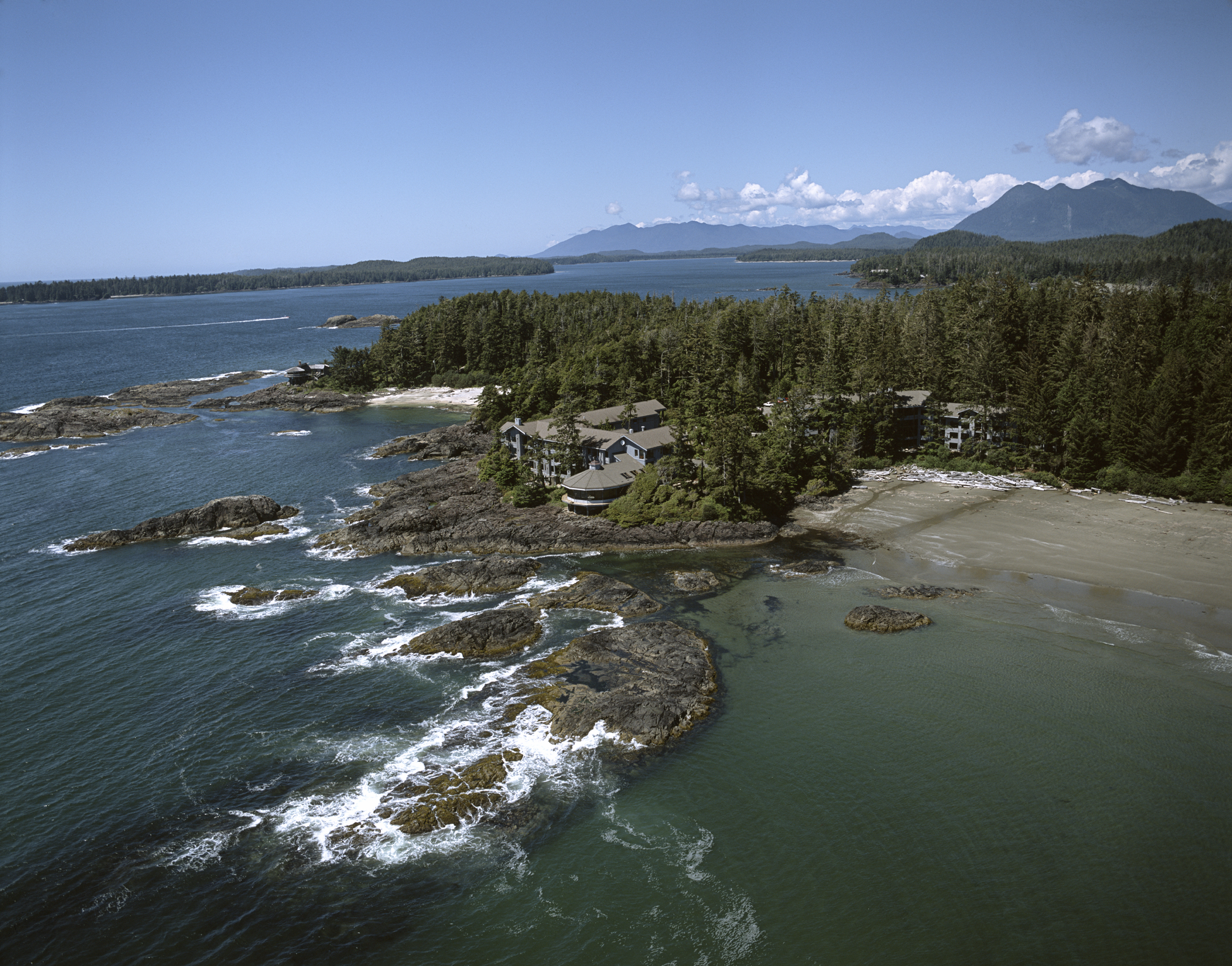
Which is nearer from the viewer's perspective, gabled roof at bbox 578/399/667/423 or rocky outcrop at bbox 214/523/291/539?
rocky outcrop at bbox 214/523/291/539

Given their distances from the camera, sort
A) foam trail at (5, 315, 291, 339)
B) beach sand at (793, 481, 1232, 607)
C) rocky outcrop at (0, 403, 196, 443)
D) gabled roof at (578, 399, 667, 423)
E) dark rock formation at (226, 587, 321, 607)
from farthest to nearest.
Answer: foam trail at (5, 315, 291, 339) < rocky outcrop at (0, 403, 196, 443) < gabled roof at (578, 399, 667, 423) < beach sand at (793, 481, 1232, 607) < dark rock formation at (226, 587, 321, 607)

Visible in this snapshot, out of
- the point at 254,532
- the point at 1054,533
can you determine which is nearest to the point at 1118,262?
the point at 1054,533

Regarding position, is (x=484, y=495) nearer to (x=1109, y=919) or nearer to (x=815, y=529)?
(x=815, y=529)

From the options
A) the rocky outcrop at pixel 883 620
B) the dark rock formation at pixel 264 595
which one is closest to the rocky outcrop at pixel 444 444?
the dark rock formation at pixel 264 595

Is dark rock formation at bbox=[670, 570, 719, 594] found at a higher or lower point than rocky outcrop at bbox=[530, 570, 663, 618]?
lower

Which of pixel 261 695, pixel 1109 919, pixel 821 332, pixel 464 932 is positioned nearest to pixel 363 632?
pixel 261 695

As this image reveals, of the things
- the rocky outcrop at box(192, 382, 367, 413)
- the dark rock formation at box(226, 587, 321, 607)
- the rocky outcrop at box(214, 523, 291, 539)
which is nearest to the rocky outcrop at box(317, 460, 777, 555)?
the rocky outcrop at box(214, 523, 291, 539)

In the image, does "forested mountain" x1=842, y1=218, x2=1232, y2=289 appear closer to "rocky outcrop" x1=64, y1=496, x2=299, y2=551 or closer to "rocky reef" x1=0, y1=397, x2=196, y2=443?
"rocky outcrop" x1=64, y1=496, x2=299, y2=551

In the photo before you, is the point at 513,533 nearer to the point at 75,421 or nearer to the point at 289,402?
the point at 289,402
